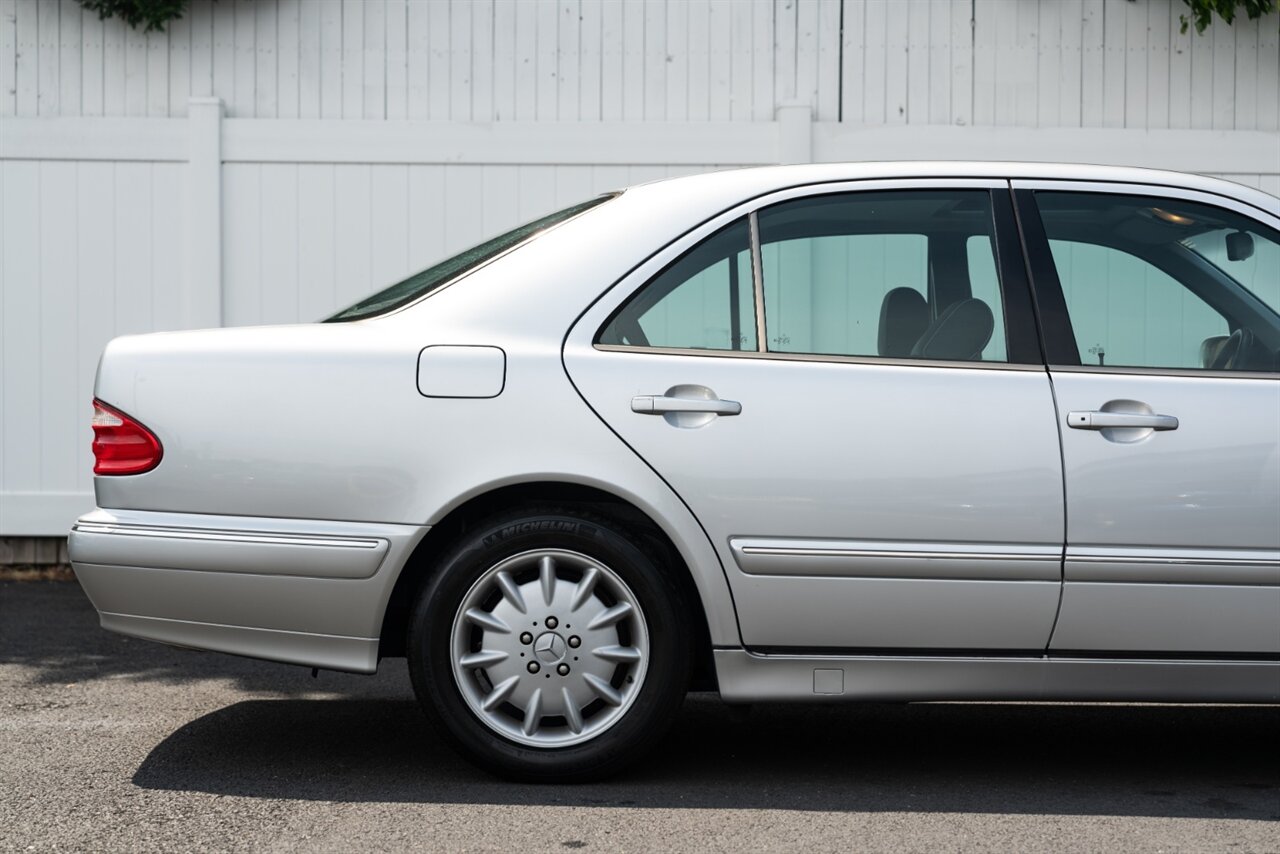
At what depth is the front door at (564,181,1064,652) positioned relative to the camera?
12.4ft

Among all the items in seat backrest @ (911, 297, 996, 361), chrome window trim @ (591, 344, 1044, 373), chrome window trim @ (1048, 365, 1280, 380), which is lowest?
chrome window trim @ (1048, 365, 1280, 380)

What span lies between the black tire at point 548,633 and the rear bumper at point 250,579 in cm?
13

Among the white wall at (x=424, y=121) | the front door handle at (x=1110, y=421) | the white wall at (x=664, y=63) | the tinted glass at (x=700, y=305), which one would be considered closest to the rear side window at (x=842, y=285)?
the tinted glass at (x=700, y=305)

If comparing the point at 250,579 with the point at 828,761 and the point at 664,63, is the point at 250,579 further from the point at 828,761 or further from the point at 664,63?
the point at 664,63

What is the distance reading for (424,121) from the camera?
7957 mm

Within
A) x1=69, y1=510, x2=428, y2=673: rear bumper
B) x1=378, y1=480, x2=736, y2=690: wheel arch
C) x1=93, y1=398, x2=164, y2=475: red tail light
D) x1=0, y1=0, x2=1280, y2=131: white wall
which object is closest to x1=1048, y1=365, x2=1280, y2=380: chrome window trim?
x1=378, y1=480, x2=736, y2=690: wheel arch

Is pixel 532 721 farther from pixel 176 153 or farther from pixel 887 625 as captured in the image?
pixel 176 153

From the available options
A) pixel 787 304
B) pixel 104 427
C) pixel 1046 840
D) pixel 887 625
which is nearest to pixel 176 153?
pixel 104 427

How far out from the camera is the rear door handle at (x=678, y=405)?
3811mm

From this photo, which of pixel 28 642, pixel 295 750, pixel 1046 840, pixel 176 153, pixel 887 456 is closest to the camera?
pixel 1046 840

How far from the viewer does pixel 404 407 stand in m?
3.84

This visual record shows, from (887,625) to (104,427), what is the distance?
2034 mm

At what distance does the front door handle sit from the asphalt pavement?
37.4 inches

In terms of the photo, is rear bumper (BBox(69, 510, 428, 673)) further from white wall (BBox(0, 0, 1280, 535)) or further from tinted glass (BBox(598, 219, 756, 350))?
white wall (BBox(0, 0, 1280, 535))
